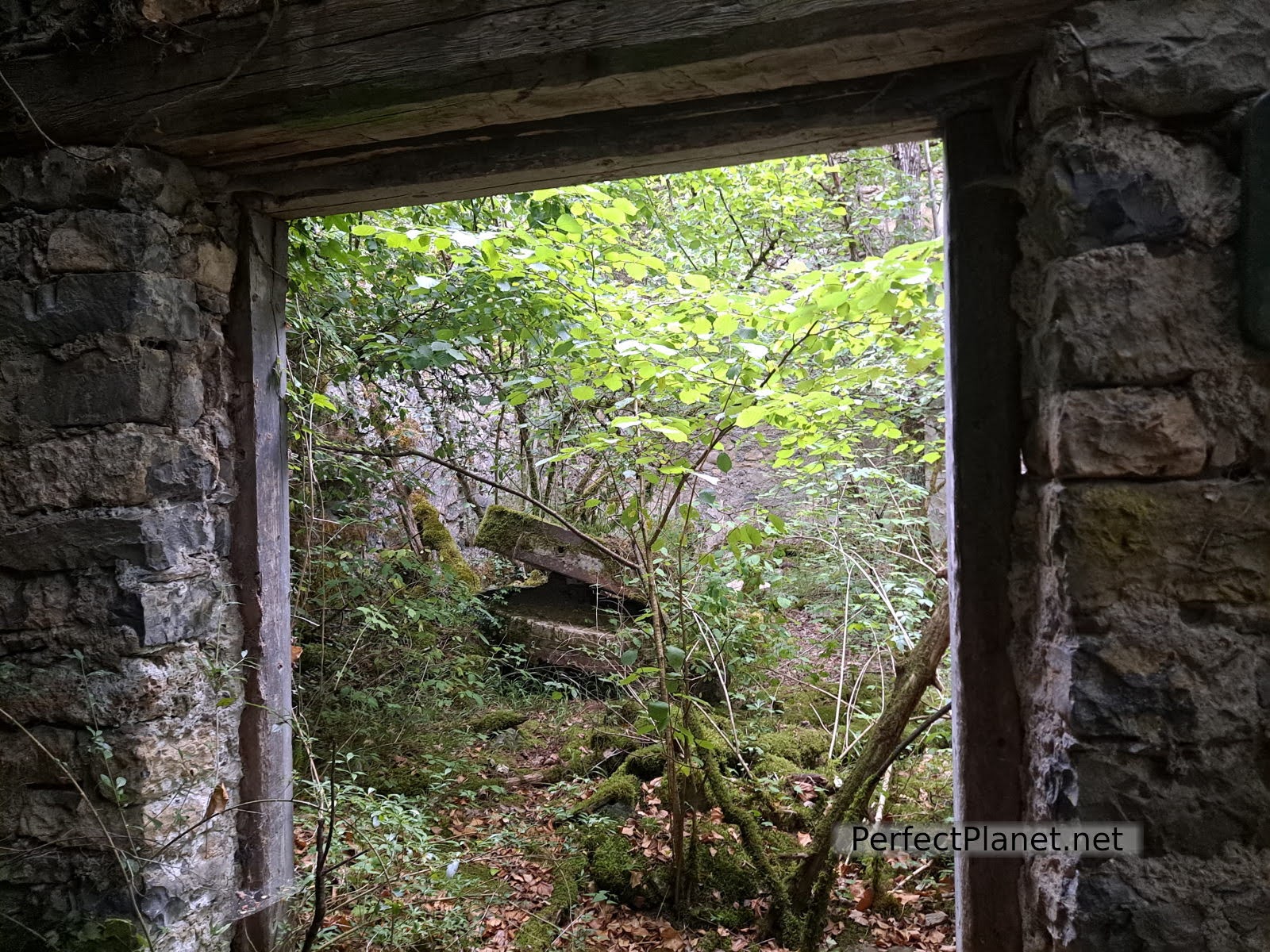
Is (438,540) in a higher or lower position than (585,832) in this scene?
higher

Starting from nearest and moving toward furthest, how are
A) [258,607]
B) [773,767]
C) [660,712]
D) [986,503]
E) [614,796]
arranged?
[986,503] → [258,607] → [660,712] → [614,796] → [773,767]

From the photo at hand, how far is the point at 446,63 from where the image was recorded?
5.02 feet

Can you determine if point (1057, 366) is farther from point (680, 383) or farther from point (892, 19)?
point (680, 383)

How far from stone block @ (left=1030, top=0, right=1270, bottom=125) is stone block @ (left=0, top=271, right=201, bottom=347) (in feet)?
6.41

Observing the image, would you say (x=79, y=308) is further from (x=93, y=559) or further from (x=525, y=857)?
(x=525, y=857)

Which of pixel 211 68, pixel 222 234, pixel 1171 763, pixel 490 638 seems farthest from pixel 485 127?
pixel 490 638

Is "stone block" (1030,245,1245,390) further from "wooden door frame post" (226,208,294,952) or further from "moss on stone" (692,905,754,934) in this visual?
"moss on stone" (692,905,754,934)

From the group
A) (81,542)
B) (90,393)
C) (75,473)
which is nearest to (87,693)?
(81,542)

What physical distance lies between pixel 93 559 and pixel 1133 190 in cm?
224

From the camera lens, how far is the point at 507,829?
3.18 meters

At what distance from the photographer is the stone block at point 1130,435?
123 cm

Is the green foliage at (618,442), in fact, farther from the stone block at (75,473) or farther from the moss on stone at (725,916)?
the stone block at (75,473)

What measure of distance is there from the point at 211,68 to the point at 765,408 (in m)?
1.68

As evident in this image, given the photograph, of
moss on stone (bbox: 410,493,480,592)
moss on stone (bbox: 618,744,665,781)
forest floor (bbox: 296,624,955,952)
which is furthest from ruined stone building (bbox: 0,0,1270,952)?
moss on stone (bbox: 410,493,480,592)
